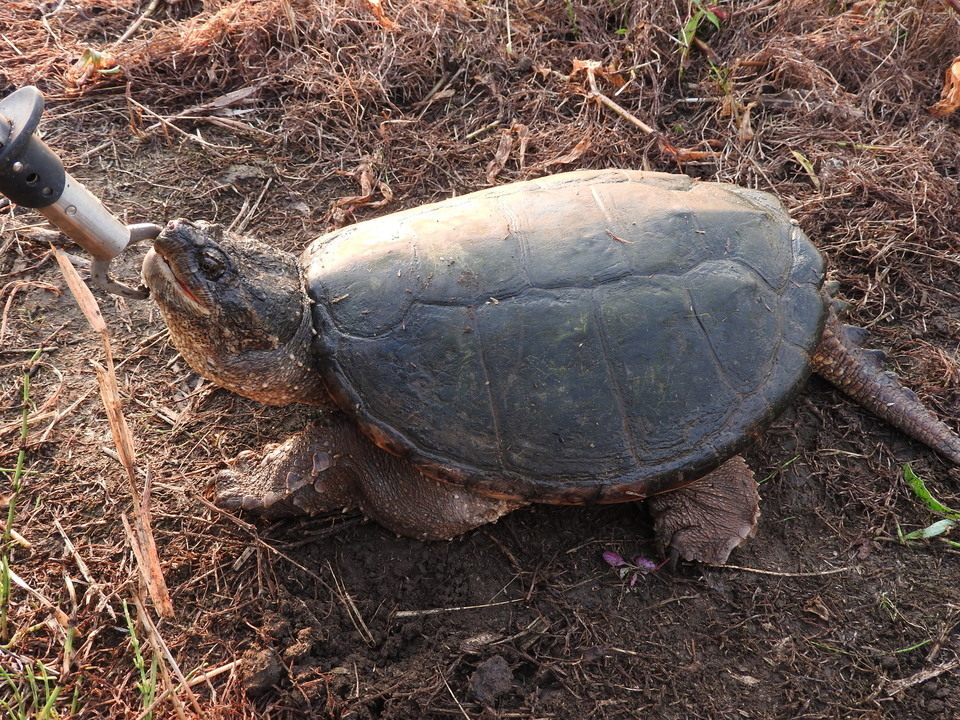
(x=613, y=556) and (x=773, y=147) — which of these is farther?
(x=773, y=147)

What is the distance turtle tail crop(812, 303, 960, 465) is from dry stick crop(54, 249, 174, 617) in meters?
2.54

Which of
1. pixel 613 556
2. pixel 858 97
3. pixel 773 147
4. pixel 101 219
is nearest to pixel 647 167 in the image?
pixel 773 147

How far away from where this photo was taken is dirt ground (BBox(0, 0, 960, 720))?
7.16ft

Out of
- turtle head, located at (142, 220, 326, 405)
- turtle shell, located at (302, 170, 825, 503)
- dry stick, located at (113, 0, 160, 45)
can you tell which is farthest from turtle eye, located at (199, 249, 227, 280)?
dry stick, located at (113, 0, 160, 45)

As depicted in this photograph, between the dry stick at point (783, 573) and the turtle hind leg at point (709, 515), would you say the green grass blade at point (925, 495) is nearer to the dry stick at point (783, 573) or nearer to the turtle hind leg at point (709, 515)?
the dry stick at point (783, 573)

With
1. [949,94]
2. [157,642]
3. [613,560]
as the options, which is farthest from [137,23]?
[949,94]

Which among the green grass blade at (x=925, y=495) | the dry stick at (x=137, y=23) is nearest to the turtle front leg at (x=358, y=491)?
the green grass blade at (x=925, y=495)

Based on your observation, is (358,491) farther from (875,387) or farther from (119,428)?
(875,387)

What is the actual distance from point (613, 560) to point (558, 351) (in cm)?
91

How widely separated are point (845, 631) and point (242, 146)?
385 centimetres

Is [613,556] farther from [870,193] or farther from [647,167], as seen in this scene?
[870,193]

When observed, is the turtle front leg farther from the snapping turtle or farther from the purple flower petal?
the purple flower petal

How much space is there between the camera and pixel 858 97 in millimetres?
3770

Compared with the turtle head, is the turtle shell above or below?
below
